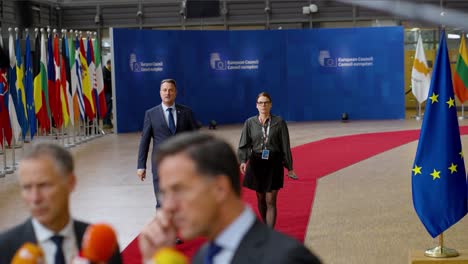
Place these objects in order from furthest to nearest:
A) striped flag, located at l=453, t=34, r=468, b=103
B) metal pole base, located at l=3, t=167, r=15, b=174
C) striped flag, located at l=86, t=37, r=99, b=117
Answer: striped flag, located at l=453, t=34, r=468, b=103, striped flag, located at l=86, t=37, r=99, b=117, metal pole base, located at l=3, t=167, r=15, b=174

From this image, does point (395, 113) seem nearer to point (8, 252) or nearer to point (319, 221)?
point (319, 221)

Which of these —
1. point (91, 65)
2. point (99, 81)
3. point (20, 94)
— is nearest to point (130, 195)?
point (20, 94)

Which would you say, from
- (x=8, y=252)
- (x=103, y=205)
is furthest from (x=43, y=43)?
(x=8, y=252)

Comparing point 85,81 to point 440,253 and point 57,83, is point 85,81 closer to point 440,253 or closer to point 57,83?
point 57,83

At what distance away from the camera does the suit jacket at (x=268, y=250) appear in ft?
6.81

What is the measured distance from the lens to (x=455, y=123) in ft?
23.9

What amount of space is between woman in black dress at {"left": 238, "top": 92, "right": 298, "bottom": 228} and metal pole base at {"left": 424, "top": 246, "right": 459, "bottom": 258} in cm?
172

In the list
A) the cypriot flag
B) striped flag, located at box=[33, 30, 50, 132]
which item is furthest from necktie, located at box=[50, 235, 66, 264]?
the cypriot flag

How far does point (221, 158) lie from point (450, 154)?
548cm

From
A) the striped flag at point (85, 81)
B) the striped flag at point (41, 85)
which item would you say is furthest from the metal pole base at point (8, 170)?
the striped flag at point (85, 81)

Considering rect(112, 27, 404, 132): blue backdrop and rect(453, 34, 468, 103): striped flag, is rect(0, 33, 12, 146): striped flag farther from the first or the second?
rect(453, 34, 468, 103): striped flag

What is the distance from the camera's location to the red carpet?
880 centimetres

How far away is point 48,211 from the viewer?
8.43ft

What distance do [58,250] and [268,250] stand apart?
2.54ft
